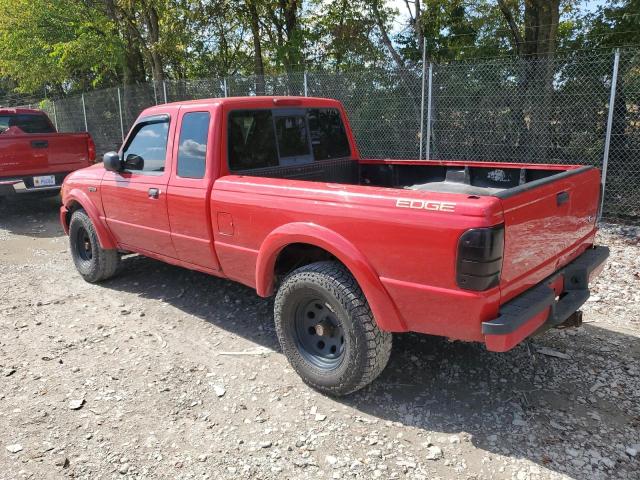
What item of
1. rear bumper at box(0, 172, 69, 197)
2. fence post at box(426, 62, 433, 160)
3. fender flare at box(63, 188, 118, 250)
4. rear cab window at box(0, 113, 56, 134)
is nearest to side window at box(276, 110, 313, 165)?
fender flare at box(63, 188, 118, 250)

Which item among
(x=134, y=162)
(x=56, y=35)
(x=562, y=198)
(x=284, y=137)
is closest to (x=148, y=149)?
(x=134, y=162)

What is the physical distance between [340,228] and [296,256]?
83cm

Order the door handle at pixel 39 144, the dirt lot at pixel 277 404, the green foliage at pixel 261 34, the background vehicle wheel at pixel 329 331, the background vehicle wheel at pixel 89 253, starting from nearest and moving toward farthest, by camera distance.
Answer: the dirt lot at pixel 277 404
the background vehicle wheel at pixel 329 331
the background vehicle wheel at pixel 89 253
the door handle at pixel 39 144
the green foliage at pixel 261 34

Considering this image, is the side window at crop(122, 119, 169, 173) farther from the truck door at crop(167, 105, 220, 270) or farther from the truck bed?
the truck bed

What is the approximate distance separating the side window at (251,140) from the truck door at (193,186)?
164 mm

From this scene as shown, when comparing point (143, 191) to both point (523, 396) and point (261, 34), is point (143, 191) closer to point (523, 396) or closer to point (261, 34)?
point (523, 396)

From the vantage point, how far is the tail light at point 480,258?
98.5 inches

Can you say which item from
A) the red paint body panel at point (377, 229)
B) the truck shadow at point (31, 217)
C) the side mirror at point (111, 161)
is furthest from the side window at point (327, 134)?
the truck shadow at point (31, 217)

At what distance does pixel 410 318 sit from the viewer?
2.88 meters

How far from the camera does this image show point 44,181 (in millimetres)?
8836

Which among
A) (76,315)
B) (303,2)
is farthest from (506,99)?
(303,2)

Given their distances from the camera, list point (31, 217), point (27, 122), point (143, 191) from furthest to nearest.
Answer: point (31, 217)
point (27, 122)
point (143, 191)

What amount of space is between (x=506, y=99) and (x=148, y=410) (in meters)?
7.14

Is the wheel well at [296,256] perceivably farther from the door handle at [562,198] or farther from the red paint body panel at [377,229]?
the door handle at [562,198]
